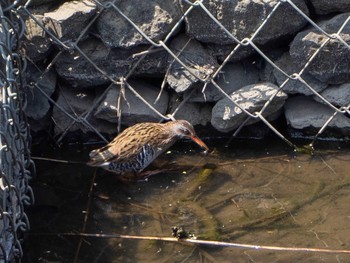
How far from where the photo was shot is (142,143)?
20.8ft

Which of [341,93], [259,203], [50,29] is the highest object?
[50,29]

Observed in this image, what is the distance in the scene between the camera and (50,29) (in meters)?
6.25

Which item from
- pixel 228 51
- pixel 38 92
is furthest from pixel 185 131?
pixel 38 92

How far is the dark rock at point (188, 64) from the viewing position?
6.32 m

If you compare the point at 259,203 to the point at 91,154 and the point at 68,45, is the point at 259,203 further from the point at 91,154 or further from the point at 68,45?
the point at 68,45

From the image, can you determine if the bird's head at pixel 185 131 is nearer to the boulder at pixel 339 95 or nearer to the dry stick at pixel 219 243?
the boulder at pixel 339 95

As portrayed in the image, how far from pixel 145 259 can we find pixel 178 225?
410 millimetres

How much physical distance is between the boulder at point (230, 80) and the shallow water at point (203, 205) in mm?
349

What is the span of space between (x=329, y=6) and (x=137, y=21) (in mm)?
1282

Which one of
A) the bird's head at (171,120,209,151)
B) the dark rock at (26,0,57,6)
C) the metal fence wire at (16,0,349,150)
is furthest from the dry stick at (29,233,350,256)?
the dark rock at (26,0,57,6)

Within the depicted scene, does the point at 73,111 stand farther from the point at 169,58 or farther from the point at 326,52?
the point at 326,52

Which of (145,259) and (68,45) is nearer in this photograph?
(145,259)

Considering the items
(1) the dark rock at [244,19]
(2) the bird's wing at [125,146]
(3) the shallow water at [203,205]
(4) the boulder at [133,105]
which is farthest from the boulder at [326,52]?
(2) the bird's wing at [125,146]

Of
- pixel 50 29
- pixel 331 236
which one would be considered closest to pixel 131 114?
pixel 50 29
